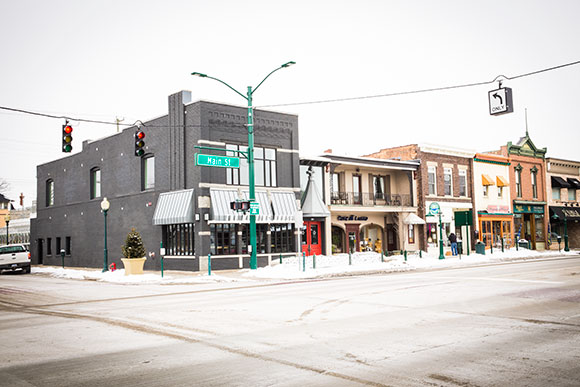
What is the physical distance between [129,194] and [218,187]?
792 cm

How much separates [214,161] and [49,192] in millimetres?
25572

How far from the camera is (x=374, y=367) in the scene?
679 cm

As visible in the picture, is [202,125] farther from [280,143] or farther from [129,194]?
[129,194]

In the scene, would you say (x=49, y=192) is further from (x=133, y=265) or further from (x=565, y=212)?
(x=565, y=212)

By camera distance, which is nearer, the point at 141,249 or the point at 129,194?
the point at 141,249

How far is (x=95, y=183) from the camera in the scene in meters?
38.0

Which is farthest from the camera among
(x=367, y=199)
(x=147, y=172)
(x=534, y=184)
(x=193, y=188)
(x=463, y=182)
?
(x=534, y=184)

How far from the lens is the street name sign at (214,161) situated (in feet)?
80.3

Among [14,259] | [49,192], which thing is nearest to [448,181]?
[14,259]

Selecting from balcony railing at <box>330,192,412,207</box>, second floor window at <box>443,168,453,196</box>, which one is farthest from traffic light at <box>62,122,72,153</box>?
second floor window at <box>443,168,453,196</box>

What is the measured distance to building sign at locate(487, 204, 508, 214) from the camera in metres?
46.1

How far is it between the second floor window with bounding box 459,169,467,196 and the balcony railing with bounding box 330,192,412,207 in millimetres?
5873

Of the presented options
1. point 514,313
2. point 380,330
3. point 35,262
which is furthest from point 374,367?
point 35,262

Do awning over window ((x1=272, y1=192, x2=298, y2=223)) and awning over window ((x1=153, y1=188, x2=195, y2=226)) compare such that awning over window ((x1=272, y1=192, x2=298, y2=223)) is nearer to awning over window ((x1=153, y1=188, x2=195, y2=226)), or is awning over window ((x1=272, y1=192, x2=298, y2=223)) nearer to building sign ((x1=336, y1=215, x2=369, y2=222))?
awning over window ((x1=153, y1=188, x2=195, y2=226))
